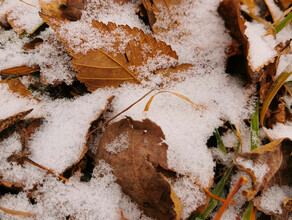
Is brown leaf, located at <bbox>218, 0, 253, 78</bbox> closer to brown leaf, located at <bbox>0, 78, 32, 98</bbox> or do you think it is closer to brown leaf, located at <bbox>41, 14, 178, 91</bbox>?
brown leaf, located at <bbox>41, 14, 178, 91</bbox>

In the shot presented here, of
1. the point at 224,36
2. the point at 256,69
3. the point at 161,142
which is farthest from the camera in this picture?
the point at 224,36

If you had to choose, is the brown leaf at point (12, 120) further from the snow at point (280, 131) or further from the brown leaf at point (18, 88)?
the snow at point (280, 131)

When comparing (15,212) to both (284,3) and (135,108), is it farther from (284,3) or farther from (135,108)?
(284,3)

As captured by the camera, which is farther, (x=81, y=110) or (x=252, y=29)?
(x=252, y=29)

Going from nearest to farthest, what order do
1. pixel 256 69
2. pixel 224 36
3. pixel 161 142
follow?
1. pixel 161 142
2. pixel 256 69
3. pixel 224 36

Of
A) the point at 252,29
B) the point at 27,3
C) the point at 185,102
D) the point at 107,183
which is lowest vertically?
the point at 107,183

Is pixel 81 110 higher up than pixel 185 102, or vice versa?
pixel 185 102

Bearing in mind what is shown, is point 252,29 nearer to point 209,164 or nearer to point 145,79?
point 145,79

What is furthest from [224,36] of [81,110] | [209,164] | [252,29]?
[81,110]
